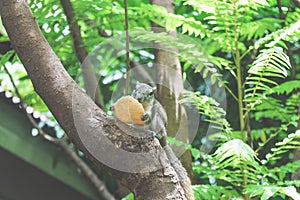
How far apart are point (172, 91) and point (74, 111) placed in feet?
2.02

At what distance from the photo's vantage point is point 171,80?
59.2 inches

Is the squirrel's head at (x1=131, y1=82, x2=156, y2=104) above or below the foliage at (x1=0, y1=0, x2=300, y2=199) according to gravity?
above

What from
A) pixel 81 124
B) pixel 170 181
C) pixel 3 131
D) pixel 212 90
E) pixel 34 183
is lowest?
pixel 34 183

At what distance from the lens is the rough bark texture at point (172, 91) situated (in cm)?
143

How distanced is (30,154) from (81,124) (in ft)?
4.29

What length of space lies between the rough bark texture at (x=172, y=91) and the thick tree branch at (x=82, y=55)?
0.66 ft

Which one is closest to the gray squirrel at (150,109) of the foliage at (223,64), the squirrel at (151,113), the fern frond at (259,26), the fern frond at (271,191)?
the squirrel at (151,113)

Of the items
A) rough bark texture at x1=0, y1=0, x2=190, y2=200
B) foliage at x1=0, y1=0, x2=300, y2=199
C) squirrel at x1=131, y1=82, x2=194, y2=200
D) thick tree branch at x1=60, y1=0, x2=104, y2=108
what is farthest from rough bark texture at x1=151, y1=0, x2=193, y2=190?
rough bark texture at x1=0, y1=0, x2=190, y2=200

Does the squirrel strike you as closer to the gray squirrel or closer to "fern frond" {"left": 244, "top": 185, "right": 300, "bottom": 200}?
the gray squirrel

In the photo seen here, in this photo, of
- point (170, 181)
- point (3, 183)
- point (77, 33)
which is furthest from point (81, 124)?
point (3, 183)

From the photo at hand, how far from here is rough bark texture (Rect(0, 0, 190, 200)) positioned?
0.90 meters

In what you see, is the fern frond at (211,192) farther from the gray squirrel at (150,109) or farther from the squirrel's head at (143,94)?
the squirrel's head at (143,94)

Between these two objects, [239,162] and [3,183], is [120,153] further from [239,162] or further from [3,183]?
[3,183]

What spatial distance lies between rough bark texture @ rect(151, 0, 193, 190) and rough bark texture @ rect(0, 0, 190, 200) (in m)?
0.47
